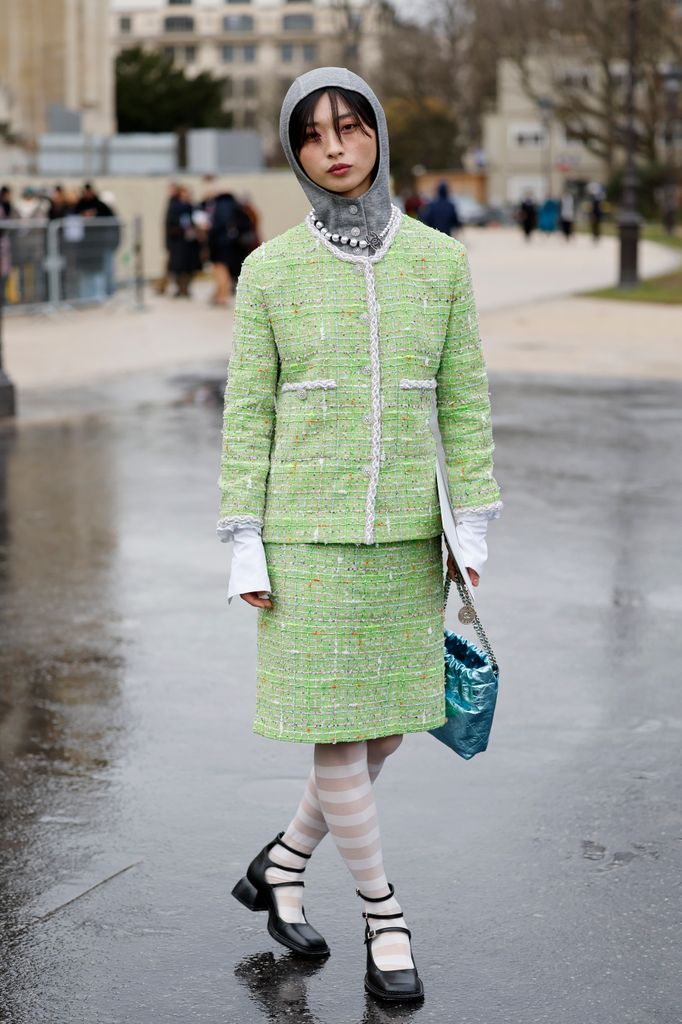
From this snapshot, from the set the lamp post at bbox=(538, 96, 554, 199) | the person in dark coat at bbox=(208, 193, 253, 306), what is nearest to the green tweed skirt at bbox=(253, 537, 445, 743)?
the person in dark coat at bbox=(208, 193, 253, 306)

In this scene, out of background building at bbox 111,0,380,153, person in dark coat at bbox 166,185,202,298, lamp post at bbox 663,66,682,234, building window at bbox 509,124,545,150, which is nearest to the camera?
person in dark coat at bbox 166,185,202,298

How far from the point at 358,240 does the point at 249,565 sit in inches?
27.8

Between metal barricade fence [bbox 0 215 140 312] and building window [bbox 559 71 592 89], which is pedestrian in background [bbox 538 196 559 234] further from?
metal barricade fence [bbox 0 215 140 312]

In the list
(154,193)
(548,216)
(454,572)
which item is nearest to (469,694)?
(454,572)

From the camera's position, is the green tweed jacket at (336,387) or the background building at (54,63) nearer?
the green tweed jacket at (336,387)

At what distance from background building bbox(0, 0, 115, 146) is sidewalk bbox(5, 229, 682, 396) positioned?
20.0m

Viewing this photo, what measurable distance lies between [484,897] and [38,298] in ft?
63.9

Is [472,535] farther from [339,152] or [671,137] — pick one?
[671,137]

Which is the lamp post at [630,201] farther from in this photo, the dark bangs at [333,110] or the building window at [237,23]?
the building window at [237,23]

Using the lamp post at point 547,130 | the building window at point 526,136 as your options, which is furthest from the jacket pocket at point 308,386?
the building window at point 526,136

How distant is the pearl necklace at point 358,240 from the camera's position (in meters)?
3.67

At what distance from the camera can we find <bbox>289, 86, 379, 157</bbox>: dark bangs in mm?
3611

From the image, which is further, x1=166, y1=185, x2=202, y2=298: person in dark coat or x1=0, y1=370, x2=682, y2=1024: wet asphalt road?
x1=166, y1=185, x2=202, y2=298: person in dark coat

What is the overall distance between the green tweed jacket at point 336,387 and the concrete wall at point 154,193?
27.1 meters
